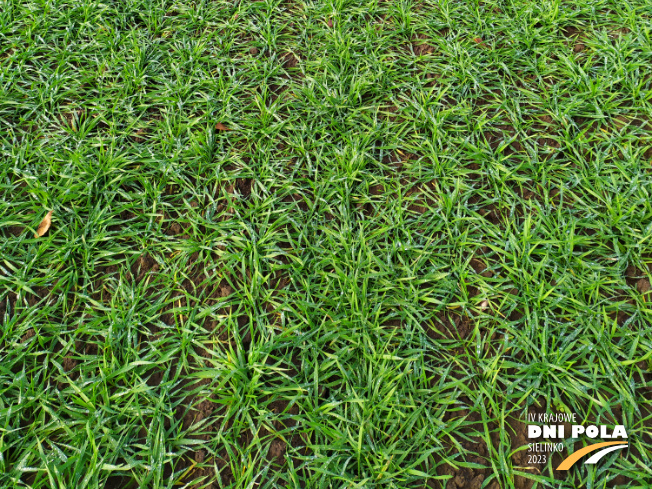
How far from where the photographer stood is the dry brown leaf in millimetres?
2184

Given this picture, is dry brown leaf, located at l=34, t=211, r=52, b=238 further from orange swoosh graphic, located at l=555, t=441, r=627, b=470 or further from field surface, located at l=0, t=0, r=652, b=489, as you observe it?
orange swoosh graphic, located at l=555, t=441, r=627, b=470

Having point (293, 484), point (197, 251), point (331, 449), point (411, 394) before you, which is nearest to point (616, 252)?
point (411, 394)

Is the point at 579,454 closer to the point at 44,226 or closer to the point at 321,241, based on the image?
the point at 321,241

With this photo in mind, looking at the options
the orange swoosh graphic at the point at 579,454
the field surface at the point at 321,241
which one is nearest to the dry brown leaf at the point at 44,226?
the field surface at the point at 321,241

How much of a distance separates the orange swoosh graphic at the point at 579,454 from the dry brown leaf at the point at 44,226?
243 centimetres

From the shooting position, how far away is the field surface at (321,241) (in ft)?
5.59

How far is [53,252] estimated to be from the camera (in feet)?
6.98

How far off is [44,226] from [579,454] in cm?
251

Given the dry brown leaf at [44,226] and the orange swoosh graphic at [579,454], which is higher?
the dry brown leaf at [44,226]

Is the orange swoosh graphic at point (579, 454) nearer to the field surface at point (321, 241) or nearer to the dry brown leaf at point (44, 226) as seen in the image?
the field surface at point (321, 241)

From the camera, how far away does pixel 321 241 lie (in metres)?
2.17

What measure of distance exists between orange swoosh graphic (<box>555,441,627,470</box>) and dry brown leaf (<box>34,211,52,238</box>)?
243 cm

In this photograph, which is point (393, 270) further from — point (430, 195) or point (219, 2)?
point (219, 2)

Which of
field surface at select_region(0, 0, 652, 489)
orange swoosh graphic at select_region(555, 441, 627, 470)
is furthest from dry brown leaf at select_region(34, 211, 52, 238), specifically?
orange swoosh graphic at select_region(555, 441, 627, 470)
